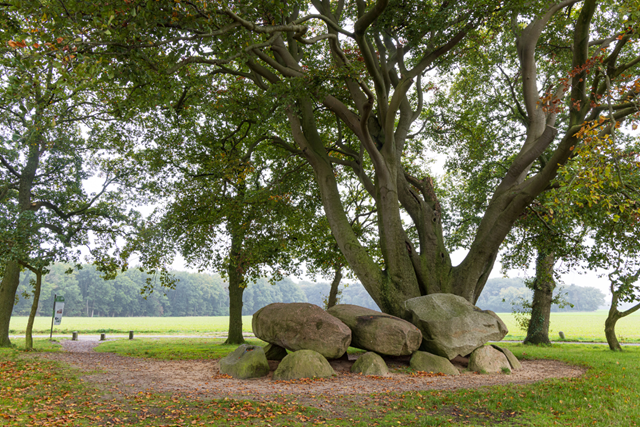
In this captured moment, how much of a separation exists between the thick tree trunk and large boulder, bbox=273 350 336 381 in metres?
14.2

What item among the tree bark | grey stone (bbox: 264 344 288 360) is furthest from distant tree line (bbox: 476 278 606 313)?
grey stone (bbox: 264 344 288 360)

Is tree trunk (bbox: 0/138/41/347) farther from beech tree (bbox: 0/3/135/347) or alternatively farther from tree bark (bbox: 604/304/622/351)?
tree bark (bbox: 604/304/622/351)

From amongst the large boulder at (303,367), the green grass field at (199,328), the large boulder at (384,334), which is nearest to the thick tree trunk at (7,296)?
the large boulder at (303,367)

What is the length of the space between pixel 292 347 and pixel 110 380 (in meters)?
4.56

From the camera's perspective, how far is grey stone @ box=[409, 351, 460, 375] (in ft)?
34.3

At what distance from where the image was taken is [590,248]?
1397 cm

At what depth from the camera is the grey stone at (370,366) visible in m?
10.2

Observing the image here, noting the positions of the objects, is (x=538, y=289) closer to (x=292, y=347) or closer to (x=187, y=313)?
(x=292, y=347)

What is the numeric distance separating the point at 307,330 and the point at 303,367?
44.4 inches

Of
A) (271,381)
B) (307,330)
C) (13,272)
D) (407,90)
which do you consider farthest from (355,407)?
(13,272)

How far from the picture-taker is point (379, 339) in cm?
1076

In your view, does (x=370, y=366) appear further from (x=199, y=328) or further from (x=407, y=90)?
(x=199, y=328)

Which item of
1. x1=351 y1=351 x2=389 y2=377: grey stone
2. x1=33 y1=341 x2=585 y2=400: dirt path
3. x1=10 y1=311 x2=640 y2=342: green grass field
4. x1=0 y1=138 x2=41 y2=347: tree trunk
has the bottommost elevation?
x1=10 y1=311 x2=640 y2=342: green grass field

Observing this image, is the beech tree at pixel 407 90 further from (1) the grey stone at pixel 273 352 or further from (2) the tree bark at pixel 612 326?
(2) the tree bark at pixel 612 326
